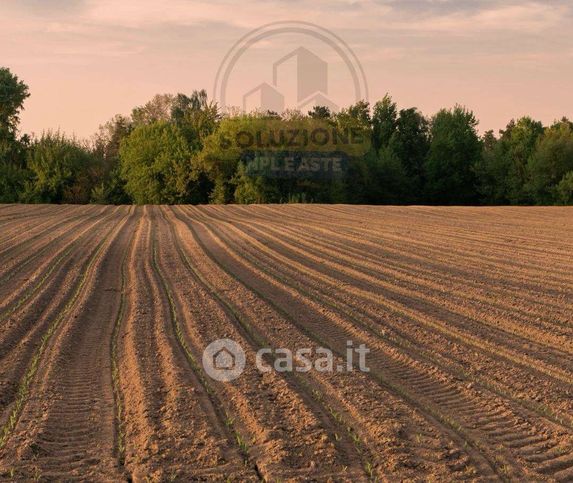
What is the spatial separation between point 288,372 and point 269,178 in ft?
155

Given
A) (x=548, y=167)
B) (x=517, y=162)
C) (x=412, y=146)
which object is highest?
(x=412, y=146)

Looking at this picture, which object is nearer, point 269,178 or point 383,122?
point 269,178

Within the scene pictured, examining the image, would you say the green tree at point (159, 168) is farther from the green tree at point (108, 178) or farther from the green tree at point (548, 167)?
the green tree at point (548, 167)

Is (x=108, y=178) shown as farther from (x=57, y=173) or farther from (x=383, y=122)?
(x=383, y=122)

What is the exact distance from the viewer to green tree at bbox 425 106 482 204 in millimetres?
65375

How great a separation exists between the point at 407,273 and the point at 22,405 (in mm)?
9640

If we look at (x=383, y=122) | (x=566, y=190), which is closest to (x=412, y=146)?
(x=383, y=122)

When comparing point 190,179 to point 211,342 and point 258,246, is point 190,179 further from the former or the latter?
point 211,342

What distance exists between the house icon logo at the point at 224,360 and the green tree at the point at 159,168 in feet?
159

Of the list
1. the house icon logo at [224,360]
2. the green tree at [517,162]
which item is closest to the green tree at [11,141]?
the green tree at [517,162]

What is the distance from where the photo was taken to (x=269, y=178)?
5456 cm

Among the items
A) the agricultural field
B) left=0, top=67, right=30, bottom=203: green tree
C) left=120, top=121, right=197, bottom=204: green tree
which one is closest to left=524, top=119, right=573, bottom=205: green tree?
left=120, top=121, right=197, bottom=204: green tree

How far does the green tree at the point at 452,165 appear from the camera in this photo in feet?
214

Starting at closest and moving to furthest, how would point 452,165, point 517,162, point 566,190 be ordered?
point 566,190 → point 517,162 → point 452,165
